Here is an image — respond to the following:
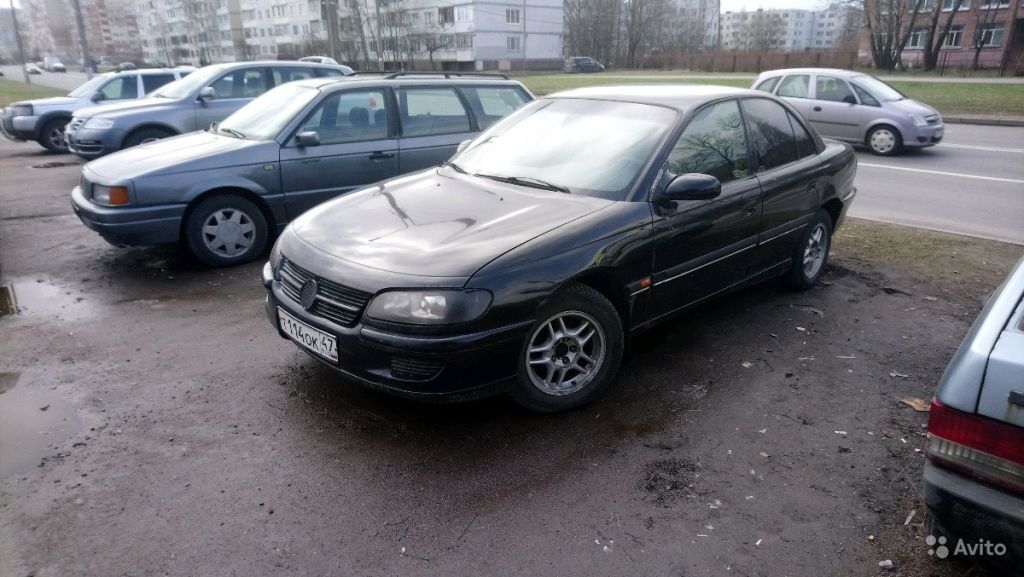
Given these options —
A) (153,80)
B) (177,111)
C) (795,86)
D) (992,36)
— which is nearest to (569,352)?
(177,111)

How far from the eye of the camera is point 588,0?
77.4 meters

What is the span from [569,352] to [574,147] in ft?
4.65

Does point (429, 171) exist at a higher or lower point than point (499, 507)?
higher

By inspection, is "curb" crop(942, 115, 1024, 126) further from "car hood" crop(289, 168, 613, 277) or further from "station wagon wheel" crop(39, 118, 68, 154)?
"station wagon wheel" crop(39, 118, 68, 154)

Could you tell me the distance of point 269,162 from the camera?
6.16 m

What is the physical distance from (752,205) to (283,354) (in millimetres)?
3341

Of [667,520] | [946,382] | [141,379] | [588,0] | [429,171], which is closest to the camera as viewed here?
[946,382]

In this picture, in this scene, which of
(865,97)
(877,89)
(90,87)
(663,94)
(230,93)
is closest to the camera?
(663,94)

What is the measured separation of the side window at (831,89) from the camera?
43.7 ft

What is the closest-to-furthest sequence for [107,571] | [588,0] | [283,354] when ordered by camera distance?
1. [107,571]
2. [283,354]
3. [588,0]

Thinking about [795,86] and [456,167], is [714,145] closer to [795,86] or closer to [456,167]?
[456,167]

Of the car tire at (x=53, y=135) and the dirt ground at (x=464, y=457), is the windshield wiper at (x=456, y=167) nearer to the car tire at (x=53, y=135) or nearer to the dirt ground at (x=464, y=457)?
the dirt ground at (x=464, y=457)

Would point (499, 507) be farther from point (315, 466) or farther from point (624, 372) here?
point (624, 372)

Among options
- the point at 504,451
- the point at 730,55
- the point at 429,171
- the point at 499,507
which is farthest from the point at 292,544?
the point at 730,55
